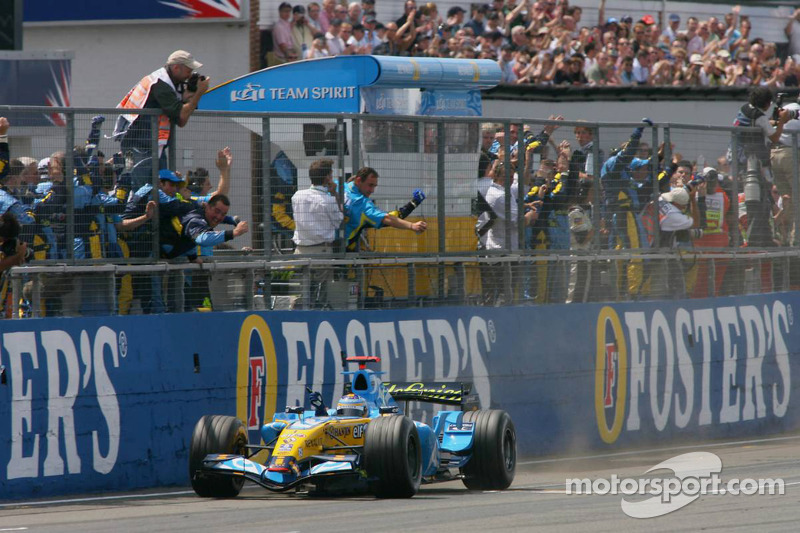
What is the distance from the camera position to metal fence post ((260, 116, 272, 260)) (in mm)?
11961

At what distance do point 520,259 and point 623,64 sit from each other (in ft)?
37.6

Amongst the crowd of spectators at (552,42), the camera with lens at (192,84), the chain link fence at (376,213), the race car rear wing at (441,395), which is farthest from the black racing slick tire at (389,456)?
the crowd of spectators at (552,42)

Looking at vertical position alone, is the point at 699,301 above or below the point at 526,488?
above

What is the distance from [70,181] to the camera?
11.0 metres

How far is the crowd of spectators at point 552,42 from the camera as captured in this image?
70.6 feet

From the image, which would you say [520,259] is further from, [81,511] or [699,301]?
[81,511]

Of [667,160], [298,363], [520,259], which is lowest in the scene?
[298,363]

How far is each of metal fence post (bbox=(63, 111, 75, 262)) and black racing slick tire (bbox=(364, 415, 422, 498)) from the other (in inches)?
115

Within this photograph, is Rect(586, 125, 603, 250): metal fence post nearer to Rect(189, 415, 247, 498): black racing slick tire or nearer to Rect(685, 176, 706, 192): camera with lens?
Rect(685, 176, 706, 192): camera with lens

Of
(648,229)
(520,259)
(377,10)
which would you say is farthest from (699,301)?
(377,10)

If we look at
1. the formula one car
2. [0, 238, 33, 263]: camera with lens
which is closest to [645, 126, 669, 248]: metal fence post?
the formula one car

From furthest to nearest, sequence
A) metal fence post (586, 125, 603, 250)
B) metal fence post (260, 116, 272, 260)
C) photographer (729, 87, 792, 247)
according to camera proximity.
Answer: photographer (729, 87, 792, 247)
metal fence post (586, 125, 603, 250)
metal fence post (260, 116, 272, 260)

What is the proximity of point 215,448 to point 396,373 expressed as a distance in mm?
3012

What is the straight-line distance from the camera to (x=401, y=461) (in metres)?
9.98
